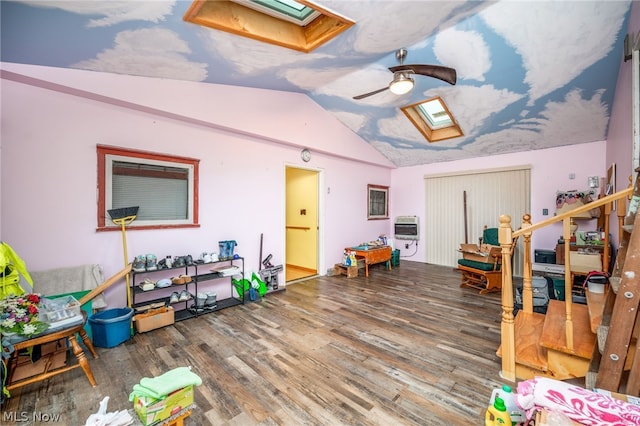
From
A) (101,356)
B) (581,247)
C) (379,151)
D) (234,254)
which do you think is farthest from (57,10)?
(581,247)

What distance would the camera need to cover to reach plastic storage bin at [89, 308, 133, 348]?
2.59 m

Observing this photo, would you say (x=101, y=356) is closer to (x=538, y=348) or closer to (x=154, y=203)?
(x=154, y=203)

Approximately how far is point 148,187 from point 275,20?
2342mm

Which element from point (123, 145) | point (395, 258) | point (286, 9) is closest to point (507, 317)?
point (286, 9)

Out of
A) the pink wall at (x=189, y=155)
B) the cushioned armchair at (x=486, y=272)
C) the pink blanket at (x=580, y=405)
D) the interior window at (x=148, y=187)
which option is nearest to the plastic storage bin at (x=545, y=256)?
the pink wall at (x=189, y=155)

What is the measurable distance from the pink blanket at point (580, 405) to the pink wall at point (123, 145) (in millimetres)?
3650

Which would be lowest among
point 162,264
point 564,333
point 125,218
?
point 564,333

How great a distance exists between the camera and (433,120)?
5.16 m

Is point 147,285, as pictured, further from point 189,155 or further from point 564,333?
point 564,333

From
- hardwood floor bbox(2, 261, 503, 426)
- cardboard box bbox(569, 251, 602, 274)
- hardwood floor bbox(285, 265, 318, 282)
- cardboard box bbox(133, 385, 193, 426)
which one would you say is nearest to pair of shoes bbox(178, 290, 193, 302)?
hardwood floor bbox(2, 261, 503, 426)

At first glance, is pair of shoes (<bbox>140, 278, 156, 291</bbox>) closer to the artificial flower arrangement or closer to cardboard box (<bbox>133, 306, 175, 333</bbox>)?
cardboard box (<bbox>133, 306, 175, 333</bbox>)

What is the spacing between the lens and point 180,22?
6.97ft

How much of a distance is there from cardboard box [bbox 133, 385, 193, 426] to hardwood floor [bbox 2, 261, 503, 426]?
0.37m

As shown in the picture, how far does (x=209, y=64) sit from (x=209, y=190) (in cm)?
160
